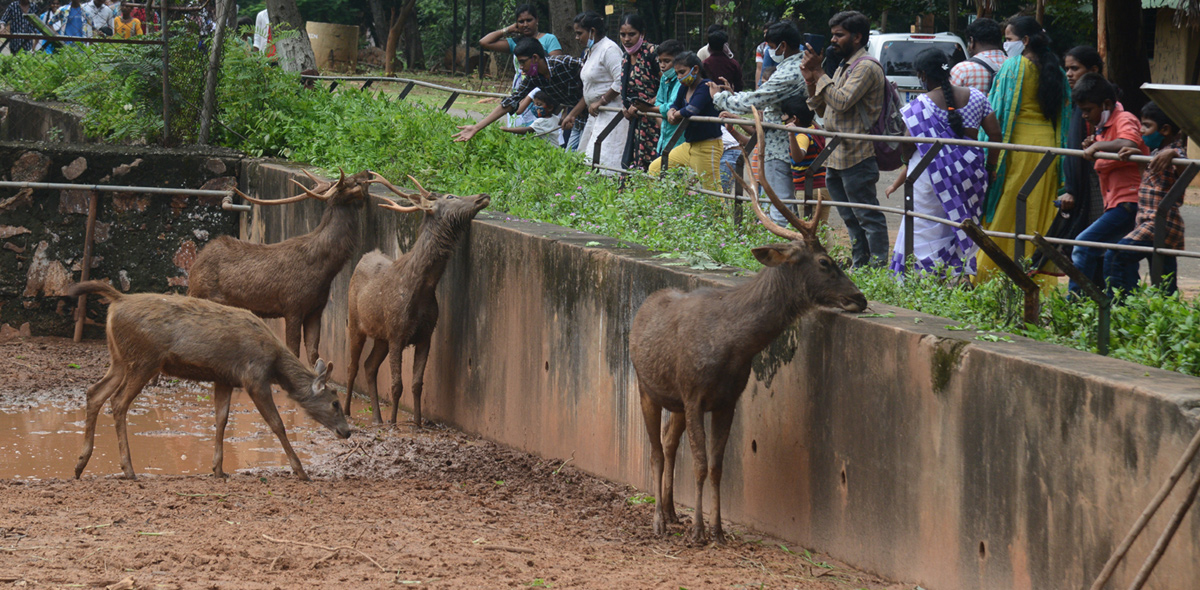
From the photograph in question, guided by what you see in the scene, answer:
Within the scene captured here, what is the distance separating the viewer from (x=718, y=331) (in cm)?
549

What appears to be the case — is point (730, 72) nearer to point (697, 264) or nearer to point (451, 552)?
point (697, 264)

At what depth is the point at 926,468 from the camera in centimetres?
484

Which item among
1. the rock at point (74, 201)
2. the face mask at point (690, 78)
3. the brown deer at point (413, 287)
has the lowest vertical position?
the brown deer at point (413, 287)

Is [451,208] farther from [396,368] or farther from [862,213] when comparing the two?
[862,213]

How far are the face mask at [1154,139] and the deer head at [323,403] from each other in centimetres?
514

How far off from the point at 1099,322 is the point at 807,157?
205 inches

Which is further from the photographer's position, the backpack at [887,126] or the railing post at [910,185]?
the backpack at [887,126]

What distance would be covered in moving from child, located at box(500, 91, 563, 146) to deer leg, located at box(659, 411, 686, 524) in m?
5.43

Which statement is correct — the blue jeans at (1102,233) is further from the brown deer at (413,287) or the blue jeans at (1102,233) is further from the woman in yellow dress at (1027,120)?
the brown deer at (413,287)

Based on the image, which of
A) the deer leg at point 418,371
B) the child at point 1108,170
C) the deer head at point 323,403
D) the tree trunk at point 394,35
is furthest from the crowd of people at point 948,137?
the tree trunk at point 394,35

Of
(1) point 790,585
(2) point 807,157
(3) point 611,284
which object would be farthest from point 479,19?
(1) point 790,585

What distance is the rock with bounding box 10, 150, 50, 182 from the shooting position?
11.1 m

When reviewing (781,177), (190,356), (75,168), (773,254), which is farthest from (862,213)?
(75,168)

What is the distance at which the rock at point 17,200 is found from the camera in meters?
11.0
